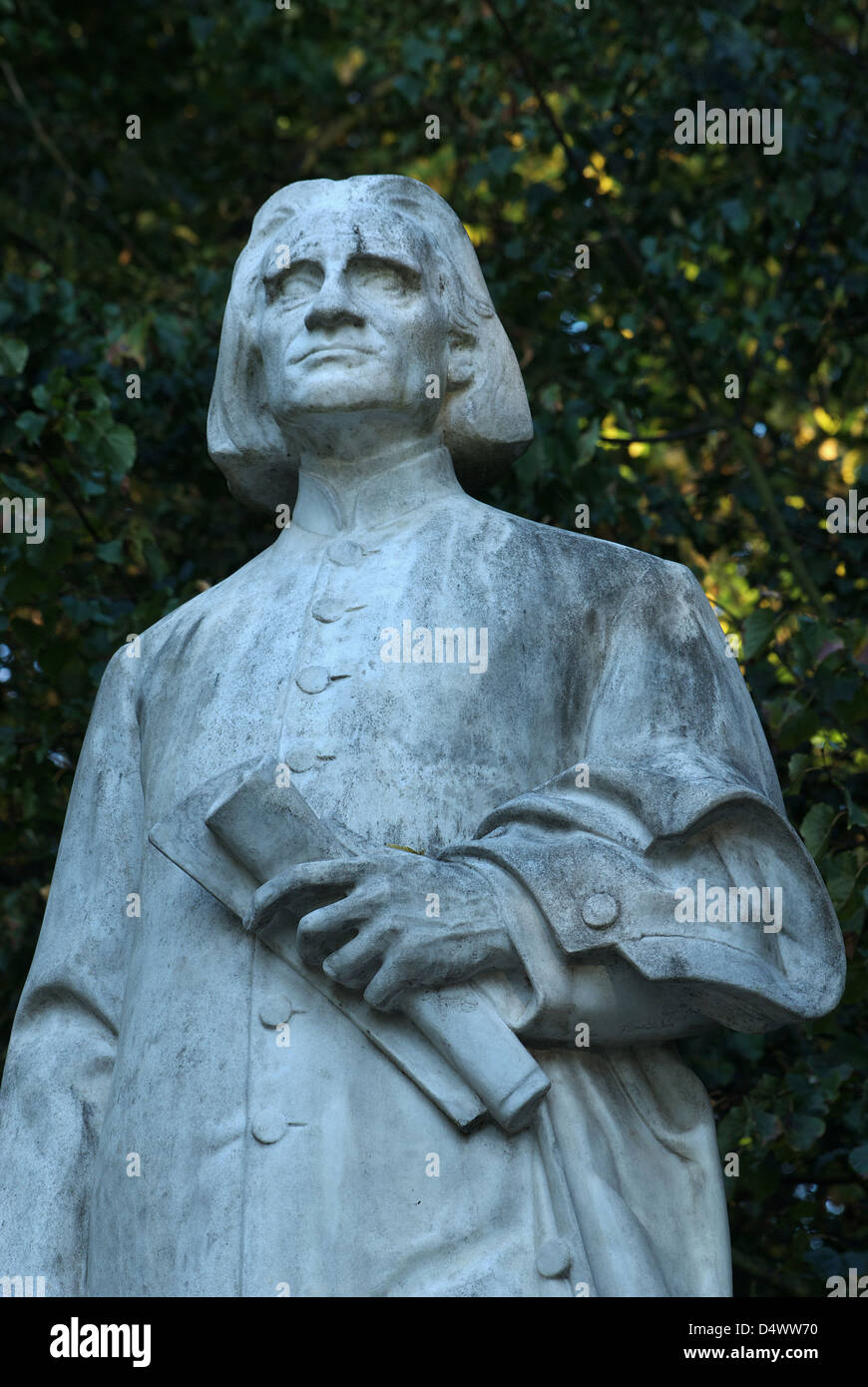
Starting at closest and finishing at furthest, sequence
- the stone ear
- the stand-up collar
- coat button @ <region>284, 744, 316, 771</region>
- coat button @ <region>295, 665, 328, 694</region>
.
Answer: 1. coat button @ <region>284, 744, 316, 771</region>
2. coat button @ <region>295, 665, 328, 694</region>
3. the stand-up collar
4. the stone ear

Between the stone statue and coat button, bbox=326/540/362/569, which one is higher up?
coat button, bbox=326/540/362/569

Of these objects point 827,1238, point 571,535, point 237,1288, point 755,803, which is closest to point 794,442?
point 827,1238

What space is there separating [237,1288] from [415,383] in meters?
1.98

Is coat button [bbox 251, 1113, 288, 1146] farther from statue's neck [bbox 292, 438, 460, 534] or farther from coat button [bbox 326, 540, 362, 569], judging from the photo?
statue's neck [bbox 292, 438, 460, 534]

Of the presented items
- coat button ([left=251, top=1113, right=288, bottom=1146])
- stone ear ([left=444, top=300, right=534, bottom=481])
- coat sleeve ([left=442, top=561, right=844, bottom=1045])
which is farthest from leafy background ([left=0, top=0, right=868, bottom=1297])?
coat button ([left=251, top=1113, right=288, bottom=1146])

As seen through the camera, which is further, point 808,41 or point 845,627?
point 808,41

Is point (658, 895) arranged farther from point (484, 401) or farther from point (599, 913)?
point (484, 401)

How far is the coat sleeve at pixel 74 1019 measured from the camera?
4.99 metres

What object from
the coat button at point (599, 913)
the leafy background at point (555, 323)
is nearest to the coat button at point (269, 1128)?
the coat button at point (599, 913)

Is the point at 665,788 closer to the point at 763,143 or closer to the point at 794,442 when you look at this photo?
the point at 763,143

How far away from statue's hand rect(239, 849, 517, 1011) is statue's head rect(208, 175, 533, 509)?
1189mm

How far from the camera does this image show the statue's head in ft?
17.6

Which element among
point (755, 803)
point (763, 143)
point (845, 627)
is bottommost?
point (755, 803)

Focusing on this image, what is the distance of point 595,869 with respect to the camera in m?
4.64
